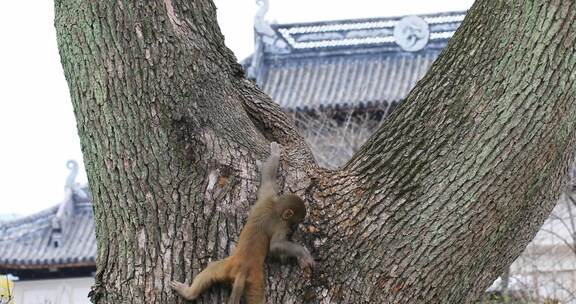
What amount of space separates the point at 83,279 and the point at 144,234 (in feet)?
54.4

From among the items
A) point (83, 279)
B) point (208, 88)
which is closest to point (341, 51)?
point (83, 279)

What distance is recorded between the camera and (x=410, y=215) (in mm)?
4082

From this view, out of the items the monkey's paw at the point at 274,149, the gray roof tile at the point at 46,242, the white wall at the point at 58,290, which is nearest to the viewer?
the monkey's paw at the point at 274,149

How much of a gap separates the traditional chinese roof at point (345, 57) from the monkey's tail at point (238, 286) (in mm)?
13545

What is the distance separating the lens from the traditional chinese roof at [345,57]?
18344 mm

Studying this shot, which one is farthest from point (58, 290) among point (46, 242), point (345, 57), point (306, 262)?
point (306, 262)

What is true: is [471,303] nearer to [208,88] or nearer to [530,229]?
[530,229]

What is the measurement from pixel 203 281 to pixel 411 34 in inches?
607

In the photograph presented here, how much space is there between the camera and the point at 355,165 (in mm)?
4383

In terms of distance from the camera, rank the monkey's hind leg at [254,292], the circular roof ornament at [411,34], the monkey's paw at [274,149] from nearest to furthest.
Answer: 1. the monkey's hind leg at [254,292]
2. the monkey's paw at [274,149]
3. the circular roof ornament at [411,34]

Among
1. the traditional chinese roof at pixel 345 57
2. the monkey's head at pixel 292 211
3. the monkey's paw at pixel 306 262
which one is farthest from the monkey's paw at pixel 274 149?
the traditional chinese roof at pixel 345 57

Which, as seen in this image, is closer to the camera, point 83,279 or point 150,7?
point 150,7

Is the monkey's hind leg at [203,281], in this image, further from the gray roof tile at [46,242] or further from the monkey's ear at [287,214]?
the gray roof tile at [46,242]

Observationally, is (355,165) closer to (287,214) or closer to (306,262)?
(287,214)
